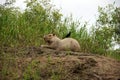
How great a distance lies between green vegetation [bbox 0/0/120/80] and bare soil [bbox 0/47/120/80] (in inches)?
0.8

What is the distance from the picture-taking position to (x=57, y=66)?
25.6ft

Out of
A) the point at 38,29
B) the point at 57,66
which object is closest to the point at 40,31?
the point at 38,29

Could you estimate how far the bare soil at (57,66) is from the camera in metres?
7.59

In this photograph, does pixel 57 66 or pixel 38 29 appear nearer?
pixel 57 66

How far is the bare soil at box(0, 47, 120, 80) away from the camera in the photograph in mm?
7586

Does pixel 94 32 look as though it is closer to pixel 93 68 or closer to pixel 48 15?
pixel 48 15

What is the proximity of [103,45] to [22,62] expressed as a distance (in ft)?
14.1

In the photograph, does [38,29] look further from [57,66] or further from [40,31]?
[57,66]

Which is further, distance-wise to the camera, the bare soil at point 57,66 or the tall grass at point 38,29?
the tall grass at point 38,29

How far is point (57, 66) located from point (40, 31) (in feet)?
12.9

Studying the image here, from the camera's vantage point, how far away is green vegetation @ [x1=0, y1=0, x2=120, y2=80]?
8.18 meters

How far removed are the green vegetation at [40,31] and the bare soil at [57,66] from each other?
2 cm

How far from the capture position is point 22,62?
806 centimetres

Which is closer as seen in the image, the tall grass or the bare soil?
the bare soil
